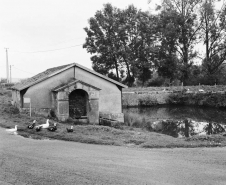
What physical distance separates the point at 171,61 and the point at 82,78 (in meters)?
28.7

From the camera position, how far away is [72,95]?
78.0 ft

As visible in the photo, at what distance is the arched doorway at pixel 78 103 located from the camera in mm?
23691

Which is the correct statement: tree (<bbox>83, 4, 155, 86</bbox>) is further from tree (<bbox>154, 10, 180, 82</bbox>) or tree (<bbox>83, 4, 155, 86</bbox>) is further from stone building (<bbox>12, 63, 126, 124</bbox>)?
stone building (<bbox>12, 63, 126, 124</bbox>)

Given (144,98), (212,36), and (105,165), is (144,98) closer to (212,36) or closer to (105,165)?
(212,36)

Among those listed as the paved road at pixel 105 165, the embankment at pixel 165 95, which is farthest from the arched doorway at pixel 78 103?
the embankment at pixel 165 95

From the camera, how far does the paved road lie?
834 cm

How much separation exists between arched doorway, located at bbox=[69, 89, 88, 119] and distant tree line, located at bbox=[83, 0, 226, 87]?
2651 centimetres

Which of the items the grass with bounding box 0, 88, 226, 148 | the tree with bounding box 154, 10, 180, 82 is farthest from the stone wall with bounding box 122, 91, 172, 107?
the grass with bounding box 0, 88, 226, 148

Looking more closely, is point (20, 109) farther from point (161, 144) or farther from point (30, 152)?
point (161, 144)

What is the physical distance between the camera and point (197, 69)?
50.4m

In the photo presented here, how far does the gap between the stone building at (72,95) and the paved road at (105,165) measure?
29.9 feet

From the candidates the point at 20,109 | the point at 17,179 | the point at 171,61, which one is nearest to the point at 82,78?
the point at 20,109

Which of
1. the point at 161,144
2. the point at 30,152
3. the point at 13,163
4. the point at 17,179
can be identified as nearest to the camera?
the point at 17,179

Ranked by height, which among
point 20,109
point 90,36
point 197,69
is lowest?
point 20,109
